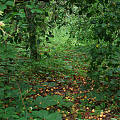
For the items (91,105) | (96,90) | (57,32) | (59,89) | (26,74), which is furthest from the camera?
(57,32)

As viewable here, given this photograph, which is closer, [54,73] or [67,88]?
[67,88]

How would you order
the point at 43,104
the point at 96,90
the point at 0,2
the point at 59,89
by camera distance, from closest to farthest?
the point at 0,2 → the point at 43,104 → the point at 96,90 → the point at 59,89

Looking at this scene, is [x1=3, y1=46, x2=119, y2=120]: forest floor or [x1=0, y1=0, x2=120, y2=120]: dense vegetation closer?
[x1=0, y1=0, x2=120, y2=120]: dense vegetation

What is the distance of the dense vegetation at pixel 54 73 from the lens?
230 cm

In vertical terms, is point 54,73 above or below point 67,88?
above

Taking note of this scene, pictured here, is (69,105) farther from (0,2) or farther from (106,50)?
(0,2)

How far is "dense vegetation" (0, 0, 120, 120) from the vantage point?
7.56 feet

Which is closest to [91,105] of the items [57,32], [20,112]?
[20,112]

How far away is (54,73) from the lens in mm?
5102

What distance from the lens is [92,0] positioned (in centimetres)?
308

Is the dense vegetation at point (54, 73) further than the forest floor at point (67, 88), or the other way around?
the forest floor at point (67, 88)

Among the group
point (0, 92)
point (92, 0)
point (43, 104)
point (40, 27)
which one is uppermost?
point (92, 0)

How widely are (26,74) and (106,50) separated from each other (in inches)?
93.9

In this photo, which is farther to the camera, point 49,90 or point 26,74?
point 26,74
